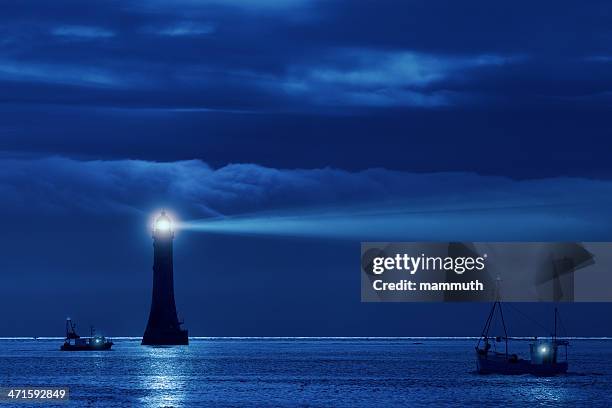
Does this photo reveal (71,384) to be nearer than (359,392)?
No

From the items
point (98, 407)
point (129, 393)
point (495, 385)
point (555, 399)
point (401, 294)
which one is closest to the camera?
point (401, 294)

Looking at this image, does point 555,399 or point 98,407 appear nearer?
point 98,407

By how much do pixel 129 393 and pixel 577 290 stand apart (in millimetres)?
85257

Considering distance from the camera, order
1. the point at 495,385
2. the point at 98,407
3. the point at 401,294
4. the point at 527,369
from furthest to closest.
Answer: the point at 527,369 → the point at 495,385 → the point at 98,407 → the point at 401,294

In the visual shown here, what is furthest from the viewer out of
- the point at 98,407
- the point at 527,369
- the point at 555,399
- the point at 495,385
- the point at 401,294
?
the point at 527,369

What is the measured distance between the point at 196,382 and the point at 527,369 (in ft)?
178

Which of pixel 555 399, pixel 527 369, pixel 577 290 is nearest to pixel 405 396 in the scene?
pixel 555 399

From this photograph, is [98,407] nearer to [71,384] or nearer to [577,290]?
[71,384]

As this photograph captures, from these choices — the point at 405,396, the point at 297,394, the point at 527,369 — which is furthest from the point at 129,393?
the point at 527,369

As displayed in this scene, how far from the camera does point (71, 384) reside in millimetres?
182375

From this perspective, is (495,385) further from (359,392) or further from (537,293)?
(537,293)

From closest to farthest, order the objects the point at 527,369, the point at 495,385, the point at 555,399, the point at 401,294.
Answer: the point at 401,294 < the point at 555,399 < the point at 495,385 < the point at 527,369

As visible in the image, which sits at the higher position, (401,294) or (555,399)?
(401,294)

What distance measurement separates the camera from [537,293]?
86375 mm
